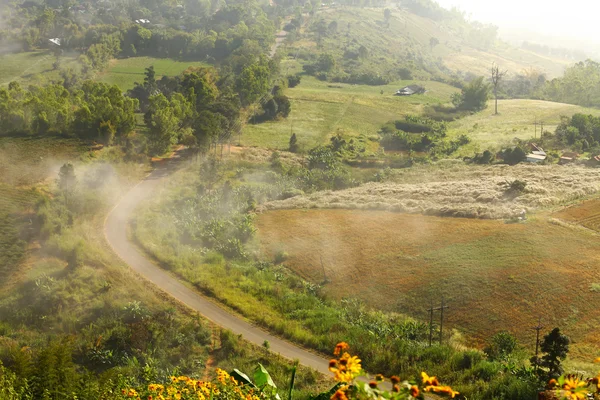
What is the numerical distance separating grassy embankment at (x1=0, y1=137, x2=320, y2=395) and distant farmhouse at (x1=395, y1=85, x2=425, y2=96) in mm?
66504

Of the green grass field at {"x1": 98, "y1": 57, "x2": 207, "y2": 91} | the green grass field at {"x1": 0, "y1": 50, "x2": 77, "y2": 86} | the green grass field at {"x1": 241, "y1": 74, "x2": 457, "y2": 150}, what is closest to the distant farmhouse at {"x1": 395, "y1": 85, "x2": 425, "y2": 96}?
the green grass field at {"x1": 241, "y1": 74, "x2": 457, "y2": 150}

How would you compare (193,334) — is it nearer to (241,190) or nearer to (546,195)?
(241,190)

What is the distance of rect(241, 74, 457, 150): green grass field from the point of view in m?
68.0

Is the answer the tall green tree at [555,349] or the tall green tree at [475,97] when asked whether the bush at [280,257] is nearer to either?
the tall green tree at [555,349]

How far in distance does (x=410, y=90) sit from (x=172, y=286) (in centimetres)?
7644

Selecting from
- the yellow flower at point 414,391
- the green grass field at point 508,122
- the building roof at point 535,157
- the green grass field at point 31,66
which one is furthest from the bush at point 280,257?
the green grass field at point 31,66

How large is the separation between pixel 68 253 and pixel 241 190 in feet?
59.5

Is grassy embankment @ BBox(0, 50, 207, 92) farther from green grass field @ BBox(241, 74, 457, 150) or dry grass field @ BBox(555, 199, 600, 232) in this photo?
dry grass field @ BBox(555, 199, 600, 232)

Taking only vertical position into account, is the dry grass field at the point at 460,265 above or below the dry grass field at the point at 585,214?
below

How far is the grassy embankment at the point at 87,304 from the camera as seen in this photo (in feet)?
76.9

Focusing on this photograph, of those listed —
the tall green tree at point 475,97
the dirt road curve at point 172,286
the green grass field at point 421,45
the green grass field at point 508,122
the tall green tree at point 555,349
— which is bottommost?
the dirt road curve at point 172,286

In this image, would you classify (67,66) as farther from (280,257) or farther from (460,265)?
(460,265)

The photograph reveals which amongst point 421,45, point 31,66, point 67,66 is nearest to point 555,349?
point 67,66

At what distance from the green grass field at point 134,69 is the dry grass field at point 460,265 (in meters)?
55.0
